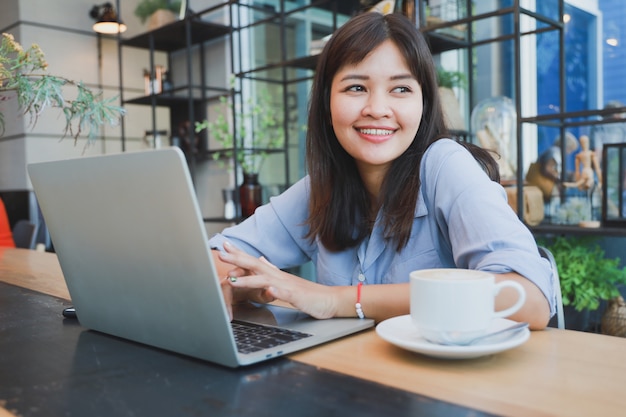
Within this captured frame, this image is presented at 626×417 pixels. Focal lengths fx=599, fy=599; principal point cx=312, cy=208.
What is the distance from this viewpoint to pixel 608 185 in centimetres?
240

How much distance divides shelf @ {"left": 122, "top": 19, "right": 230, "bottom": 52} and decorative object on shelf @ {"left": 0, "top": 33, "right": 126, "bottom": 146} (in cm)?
314

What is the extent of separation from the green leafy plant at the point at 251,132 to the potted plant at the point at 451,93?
1.40 meters

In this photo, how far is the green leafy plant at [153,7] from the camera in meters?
4.54

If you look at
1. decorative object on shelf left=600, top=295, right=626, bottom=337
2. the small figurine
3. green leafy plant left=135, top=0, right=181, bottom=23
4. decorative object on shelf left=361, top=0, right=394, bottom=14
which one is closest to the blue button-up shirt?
the small figurine

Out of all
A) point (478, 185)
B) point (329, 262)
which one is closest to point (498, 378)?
point (478, 185)

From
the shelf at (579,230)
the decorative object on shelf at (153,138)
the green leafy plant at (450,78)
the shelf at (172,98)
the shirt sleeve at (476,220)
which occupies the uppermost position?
the shelf at (172,98)

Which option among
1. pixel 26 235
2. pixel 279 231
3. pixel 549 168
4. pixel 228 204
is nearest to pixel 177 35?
pixel 228 204

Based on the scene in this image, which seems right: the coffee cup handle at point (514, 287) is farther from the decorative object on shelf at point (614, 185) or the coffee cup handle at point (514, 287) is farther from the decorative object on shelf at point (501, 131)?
the decorative object on shelf at point (501, 131)

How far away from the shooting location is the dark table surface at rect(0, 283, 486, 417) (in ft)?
1.91

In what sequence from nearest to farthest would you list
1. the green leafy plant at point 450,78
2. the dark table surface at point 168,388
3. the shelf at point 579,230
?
1. the dark table surface at point 168,388
2. the shelf at point 579,230
3. the green leafy plant at point 450,78

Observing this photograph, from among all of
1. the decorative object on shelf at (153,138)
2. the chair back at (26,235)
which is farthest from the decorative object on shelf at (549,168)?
the decorative object on shelf at (153,138)

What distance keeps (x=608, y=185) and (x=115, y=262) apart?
216 centimetres

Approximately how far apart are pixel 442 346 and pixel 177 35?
167 inches

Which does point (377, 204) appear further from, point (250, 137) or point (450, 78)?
point (250, 137)
